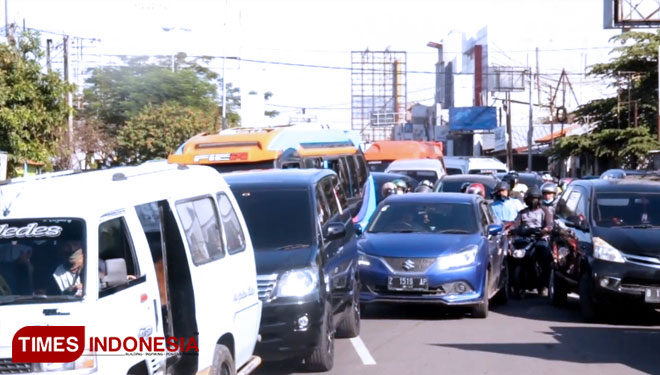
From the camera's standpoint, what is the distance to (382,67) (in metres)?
188

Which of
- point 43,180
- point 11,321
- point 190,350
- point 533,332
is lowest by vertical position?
point 533,332

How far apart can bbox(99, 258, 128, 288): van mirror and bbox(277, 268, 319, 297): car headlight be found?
3537 millimetres

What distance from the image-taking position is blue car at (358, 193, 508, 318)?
41.0ft

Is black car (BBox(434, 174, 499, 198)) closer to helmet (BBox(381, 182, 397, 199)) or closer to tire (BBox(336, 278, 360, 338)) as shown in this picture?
helmet (BBox(381, 182, 397, 199))

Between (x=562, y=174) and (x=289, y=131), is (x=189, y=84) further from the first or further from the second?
(x=289, y=131)

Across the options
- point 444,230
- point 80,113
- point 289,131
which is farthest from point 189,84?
point 444,230

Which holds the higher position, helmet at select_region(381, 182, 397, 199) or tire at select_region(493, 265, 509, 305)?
helmet at select_region(381, 182, 397, 199)

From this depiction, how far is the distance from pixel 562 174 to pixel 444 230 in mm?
45730

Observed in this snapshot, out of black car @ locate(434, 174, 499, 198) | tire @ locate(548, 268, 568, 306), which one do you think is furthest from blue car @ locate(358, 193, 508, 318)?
black car @ locate(434, 174, 499, 198)

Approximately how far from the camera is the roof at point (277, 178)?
10.6m

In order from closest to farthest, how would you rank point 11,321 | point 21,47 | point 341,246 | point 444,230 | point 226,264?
point 11,321
point 226,264
point 341,246
point 444,230
point 21,47

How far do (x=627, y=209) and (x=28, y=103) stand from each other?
13.2 m

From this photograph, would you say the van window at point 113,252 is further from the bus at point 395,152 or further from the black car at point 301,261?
the bus at point 395,152

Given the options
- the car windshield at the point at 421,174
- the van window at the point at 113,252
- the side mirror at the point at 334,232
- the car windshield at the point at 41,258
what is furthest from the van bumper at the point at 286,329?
the car windshield at the point at 421,174
